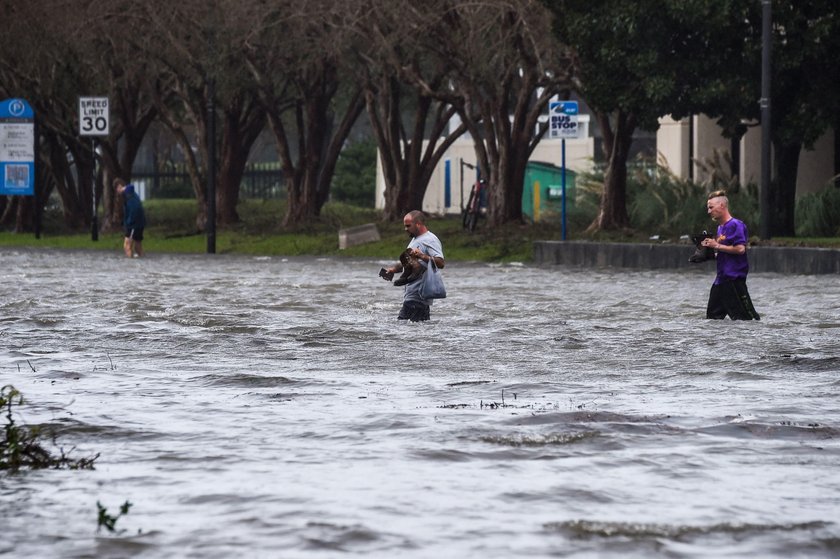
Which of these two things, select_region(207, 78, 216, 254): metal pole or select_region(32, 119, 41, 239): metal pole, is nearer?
select_region(207, 78, 216, 254): metal pole

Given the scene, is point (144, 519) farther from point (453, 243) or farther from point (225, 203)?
point (225, 203)

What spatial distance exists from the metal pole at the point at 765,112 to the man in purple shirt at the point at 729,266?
12982 mm

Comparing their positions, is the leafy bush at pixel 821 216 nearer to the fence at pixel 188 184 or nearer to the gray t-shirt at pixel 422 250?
the gray t-shirt at pixel 422 250

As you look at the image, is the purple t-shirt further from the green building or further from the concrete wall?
the green building

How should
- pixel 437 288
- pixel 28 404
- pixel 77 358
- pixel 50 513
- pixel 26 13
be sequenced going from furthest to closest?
pixel 26 13 → pixel 437 288 → pixel 77 358 → pixel 28 404 → pixel 50 513

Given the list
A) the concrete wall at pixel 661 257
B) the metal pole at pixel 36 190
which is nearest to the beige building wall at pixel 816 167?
the concrete wall at pixel 661 257

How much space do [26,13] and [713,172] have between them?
17.1 metres

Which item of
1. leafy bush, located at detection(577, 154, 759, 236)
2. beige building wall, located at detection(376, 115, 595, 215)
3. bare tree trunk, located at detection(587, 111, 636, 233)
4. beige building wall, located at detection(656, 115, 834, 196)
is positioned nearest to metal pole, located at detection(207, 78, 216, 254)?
bare tree trunk, located at detection(587, 111, 636, 233)

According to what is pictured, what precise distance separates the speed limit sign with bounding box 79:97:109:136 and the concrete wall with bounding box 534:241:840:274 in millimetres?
13427

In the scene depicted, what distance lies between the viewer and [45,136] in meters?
53.1

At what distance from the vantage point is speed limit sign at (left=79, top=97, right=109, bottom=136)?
142ft

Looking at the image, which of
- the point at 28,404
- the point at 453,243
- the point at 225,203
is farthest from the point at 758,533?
the point at 225,203

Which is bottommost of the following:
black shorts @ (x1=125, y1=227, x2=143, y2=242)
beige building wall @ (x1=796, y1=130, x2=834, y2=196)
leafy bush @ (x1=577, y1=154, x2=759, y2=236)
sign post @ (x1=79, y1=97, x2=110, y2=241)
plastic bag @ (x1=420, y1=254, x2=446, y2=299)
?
plastic bag @ (x1=420, y1=254, x2=446, y2=299)

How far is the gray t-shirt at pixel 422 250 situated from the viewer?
17.5m
